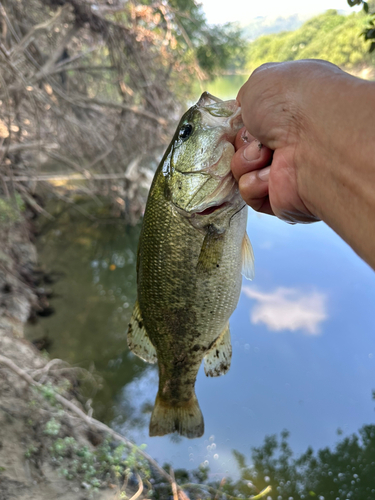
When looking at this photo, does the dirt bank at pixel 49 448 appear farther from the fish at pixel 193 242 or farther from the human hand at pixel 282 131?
the human hand at pixel 282 131

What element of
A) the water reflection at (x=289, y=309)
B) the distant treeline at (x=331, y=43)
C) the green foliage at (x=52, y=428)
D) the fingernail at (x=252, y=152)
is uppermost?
the distant treeline at (x=331, y=43)

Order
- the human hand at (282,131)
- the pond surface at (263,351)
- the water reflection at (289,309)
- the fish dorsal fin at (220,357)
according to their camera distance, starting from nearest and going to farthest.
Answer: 1. the human hand at (282,131)
2. the fish dorsal fin at (220,357)
3. the pond surface at (263,351)
4. the water reflection at (289,309)

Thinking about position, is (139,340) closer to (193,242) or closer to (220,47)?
(193,242)

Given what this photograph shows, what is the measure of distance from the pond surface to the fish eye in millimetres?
3696

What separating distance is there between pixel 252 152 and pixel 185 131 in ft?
1.16

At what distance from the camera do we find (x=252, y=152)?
109cm

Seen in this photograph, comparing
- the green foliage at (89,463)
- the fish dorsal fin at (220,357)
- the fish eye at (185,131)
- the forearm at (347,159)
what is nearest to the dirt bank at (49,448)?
the green foliage at (89,463)

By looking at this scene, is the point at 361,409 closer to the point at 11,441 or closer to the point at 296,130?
the point at 11,441

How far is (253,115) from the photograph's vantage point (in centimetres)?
99

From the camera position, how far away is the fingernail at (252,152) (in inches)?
42.5

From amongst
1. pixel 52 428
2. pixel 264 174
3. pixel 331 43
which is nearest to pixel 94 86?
pixel 331 43

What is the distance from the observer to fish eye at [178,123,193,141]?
4.22 ft

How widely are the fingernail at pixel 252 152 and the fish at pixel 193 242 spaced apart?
144 millimetres

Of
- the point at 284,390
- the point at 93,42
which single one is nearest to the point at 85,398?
the point at 284,390
